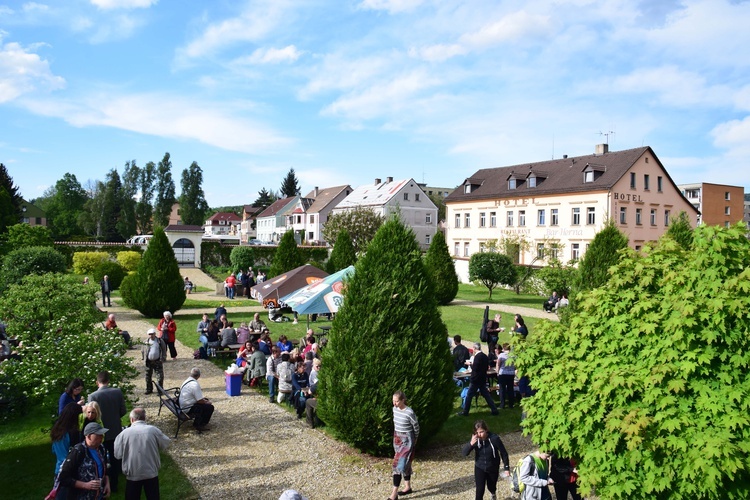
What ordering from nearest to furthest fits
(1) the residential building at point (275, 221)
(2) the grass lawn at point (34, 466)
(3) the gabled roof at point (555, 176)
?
(2) the grass lawn at point (34, 466)
(3) the gabled roof at point (555, 176)
(1) the residential building at point (275, 221)

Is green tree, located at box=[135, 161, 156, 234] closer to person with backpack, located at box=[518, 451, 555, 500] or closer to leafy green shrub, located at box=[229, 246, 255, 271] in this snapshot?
leafy green shrub, located at box=[229, 246, 255, 271]

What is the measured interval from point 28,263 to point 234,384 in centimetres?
1480

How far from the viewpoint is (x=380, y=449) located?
9.08 m

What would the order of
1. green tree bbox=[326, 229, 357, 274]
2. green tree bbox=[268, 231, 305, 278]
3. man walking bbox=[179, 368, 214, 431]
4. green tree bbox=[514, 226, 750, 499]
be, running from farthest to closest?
1. green tree bbox=[268, 231, 305, 278]
2. green tree bbox=[326, 229, 357, 274]
3. man walking bbox=[179, 368, 214, 431]
4. green tree bbox=[514, 226, 750, 499]

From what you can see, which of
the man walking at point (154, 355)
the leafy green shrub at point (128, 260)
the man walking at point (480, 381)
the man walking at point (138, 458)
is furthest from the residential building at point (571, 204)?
the man walking at point (138, 458)

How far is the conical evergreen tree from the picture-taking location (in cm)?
870

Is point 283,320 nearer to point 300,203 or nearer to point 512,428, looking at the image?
point 512,428

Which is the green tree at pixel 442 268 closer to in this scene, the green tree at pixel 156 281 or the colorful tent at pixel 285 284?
the colorful tent at pixel 285 284

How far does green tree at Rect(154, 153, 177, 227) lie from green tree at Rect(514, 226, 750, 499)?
8049 cm

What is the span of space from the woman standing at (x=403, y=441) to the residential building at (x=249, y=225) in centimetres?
9210

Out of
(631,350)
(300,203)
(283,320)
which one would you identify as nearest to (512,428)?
(631,350)

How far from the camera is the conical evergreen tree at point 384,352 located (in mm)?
8703

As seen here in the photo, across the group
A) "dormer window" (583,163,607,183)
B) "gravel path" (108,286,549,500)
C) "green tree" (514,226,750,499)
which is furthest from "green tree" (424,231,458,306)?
"green tree" (514,226,750,499)

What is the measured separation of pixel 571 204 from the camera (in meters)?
43.9
